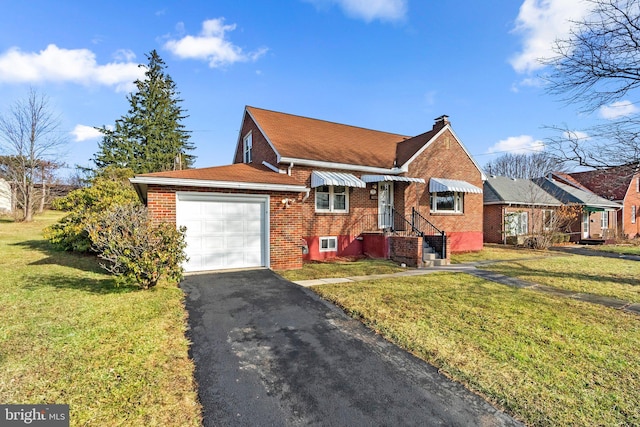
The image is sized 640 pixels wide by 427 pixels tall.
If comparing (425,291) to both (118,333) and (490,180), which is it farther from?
(490,180)

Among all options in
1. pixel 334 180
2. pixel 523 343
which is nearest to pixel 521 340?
pixel 523 343

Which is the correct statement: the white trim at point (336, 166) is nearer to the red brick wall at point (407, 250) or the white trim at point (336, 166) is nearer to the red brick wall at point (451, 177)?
the red brick wall at point (451, 177)

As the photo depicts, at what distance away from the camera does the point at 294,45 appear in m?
15.6

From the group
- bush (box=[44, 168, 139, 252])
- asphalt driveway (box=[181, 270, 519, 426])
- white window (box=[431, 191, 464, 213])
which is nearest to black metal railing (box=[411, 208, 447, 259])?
white window (box=[431, 191, 464, 213])

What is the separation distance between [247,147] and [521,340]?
15973 mm

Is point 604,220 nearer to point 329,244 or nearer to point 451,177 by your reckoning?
point 451,177

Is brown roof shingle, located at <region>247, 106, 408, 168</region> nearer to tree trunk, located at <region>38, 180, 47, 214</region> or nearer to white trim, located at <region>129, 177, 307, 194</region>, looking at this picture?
white trim, located at <region>129, 177, 307, 194</region>

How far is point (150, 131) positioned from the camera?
120 feet

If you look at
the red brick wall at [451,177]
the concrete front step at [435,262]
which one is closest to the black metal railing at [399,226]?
the concrete front step at [435,262]

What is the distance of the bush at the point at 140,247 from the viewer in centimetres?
693

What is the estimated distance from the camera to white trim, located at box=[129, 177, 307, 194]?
8.67 m

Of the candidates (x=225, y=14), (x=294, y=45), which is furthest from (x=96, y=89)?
(x=294, y=45)

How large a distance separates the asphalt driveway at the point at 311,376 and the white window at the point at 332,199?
7.91 metres

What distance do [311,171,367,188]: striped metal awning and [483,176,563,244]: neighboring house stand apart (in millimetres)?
16056
